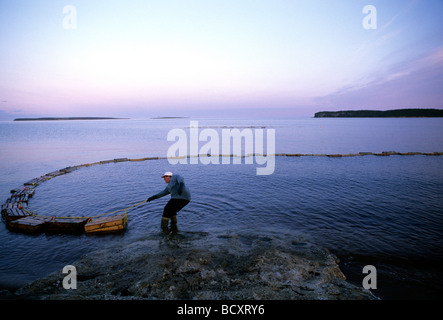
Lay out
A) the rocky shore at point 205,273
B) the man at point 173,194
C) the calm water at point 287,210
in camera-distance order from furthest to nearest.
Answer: the man at point 173,194 → the calm water at point 287,210 → the rocky shore at point 205,273

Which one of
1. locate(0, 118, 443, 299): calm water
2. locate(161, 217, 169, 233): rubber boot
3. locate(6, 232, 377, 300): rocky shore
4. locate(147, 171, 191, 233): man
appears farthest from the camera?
locate(161, 217, 169, 233): rubber boot

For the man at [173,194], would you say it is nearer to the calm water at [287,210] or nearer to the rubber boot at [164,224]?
the rubber boot at [164,224]

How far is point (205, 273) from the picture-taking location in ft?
20.5

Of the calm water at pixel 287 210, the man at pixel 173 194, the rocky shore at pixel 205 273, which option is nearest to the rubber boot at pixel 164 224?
the man at pixel 173 194

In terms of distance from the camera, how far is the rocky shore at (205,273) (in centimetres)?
539

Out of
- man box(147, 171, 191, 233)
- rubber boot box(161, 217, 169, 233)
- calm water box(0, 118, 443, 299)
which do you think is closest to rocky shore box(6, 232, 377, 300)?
calm water box(0, 118, 443, 299)

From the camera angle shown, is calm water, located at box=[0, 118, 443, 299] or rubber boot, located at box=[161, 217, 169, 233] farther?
rubber boot, located at box=[161, 217, 169, 233]

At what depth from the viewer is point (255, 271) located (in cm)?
636

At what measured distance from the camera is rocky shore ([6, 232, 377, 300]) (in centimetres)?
539

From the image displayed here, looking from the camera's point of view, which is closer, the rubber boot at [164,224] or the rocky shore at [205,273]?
the rocky shore at [205,273]

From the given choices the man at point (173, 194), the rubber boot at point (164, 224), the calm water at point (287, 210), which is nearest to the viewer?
the calm water at point (287, 210)

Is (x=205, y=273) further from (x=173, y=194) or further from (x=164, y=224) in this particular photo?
(x=164, y=224)

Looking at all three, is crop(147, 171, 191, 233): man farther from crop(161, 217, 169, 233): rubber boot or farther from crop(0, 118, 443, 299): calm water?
crop(0, 118, 443, 299): calm water

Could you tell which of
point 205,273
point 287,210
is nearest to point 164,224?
point 205,273
